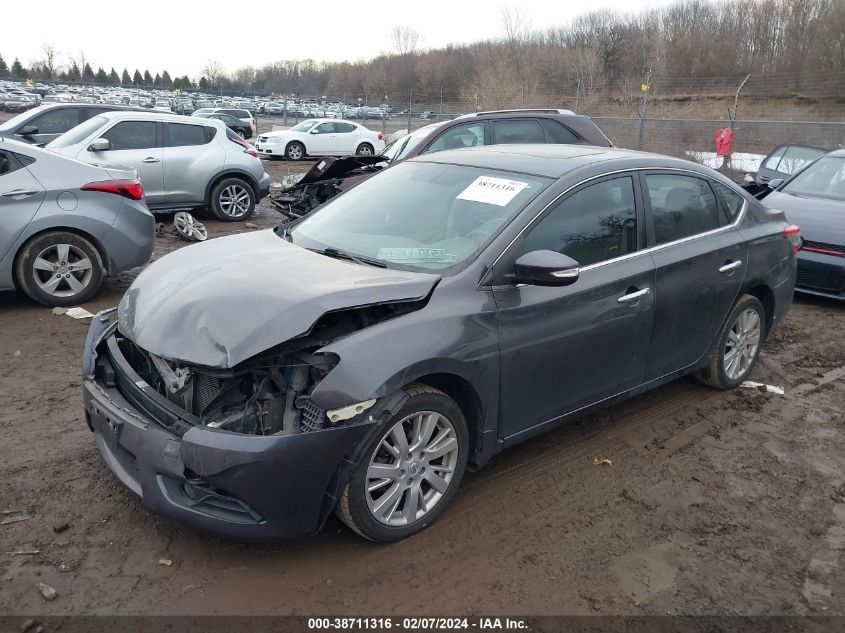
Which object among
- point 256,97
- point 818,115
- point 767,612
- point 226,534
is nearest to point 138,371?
point 226,534

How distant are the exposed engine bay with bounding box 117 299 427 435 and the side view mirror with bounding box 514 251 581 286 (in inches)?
20.5

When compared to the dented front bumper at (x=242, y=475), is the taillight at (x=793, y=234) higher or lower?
higher

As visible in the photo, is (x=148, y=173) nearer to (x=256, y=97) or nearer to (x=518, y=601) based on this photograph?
(x=518, y=601)

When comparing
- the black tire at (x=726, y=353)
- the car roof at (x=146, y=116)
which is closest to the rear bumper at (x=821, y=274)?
the black tire at (x=726, y=353)

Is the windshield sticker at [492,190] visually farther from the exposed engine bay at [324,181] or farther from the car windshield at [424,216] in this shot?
the exposed engine bay at [324,181]

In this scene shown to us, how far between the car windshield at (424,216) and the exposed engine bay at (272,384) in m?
0.54

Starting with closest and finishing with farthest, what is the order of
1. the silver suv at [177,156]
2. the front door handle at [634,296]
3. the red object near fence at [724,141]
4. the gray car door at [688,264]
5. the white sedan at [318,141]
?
the front door handle at [634,296] → the gray car door at [688,264] → the silver suv at [177,156] → the red object near fence at [724,141] → the white sedan at [318,141]

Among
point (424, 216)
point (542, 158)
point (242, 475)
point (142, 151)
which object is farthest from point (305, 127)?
point (242, 475)

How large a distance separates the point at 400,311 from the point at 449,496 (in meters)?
0.92

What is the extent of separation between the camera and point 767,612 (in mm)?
2863

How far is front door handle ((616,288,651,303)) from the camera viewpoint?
12.7ft

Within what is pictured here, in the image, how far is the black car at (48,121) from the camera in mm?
12109

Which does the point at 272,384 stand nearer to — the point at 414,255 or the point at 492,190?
the point at 414,255

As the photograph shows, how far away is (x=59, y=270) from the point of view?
21.0ft
